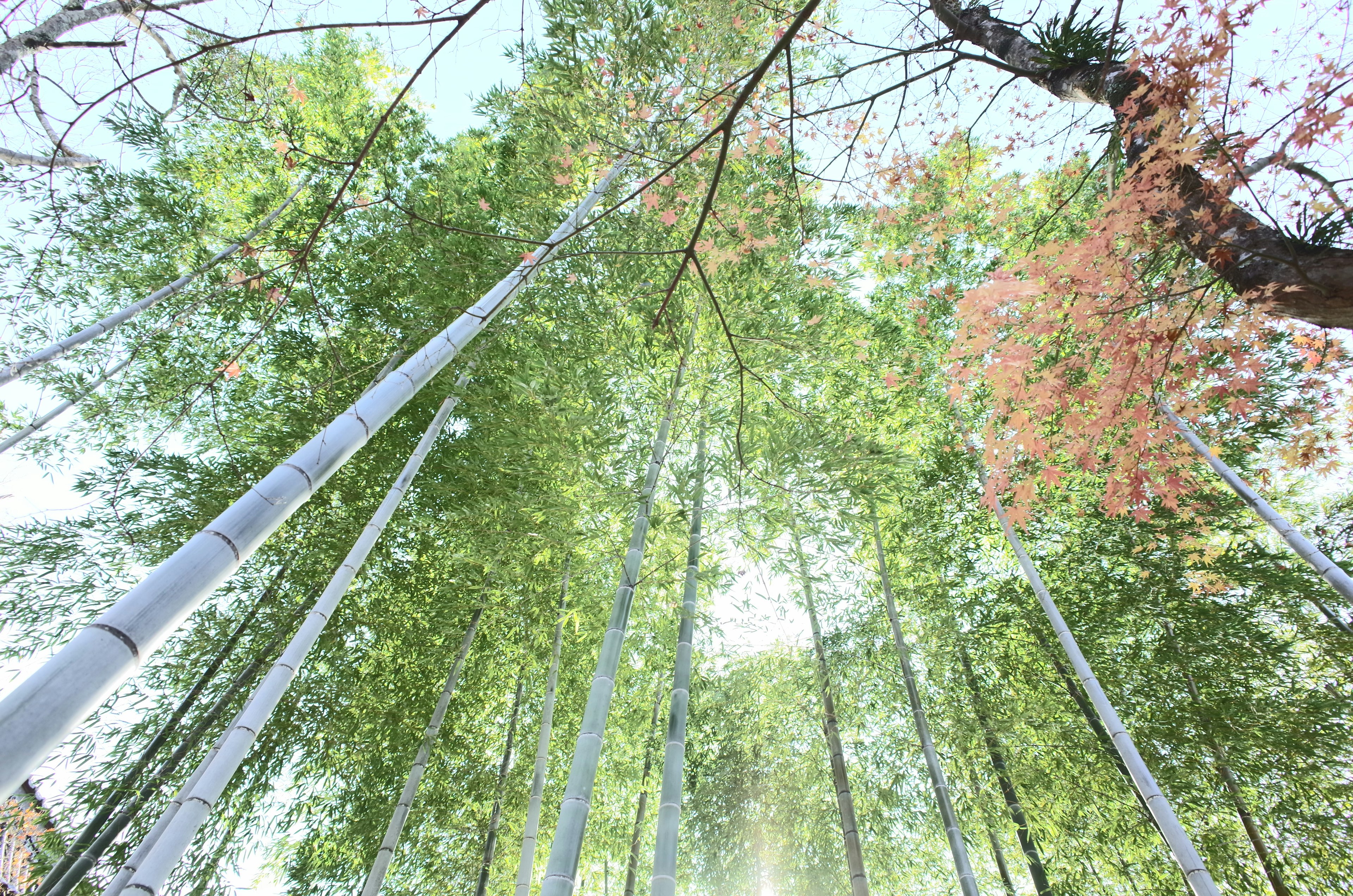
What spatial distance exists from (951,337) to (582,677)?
446 centimetres

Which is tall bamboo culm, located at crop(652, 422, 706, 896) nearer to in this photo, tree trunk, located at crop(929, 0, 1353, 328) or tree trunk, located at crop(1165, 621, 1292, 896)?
tree trunk, located at crop(929, 0, 1353, 328)

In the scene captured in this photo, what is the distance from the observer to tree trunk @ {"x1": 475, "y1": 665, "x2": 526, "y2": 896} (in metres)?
4.33

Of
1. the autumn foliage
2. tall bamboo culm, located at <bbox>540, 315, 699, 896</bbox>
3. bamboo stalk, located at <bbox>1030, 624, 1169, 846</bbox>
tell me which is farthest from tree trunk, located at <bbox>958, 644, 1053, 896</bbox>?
tall bamboo culm, located at <bbox>540, 315, 699, 896</bbox>

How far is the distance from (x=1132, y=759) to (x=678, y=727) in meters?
2.63

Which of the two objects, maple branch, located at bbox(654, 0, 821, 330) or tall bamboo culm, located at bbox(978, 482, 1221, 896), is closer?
maple branch, located at bbox(654, 0, 821, 330)

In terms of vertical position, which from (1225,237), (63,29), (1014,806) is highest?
(63,29)

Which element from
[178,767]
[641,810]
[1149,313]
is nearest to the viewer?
[1149,313]

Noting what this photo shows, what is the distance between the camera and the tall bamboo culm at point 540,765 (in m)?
3.76

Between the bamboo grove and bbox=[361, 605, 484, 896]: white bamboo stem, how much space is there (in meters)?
0.03

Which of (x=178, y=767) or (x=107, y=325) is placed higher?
(x=107, y=325)

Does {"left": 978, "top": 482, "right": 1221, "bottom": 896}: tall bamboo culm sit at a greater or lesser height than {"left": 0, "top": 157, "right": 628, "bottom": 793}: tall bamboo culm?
greater

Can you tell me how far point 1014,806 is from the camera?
4.27 metres

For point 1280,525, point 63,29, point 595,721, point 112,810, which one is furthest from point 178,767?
point 1280,525

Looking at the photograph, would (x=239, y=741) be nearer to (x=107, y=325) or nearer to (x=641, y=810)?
(x=107, y=325)
